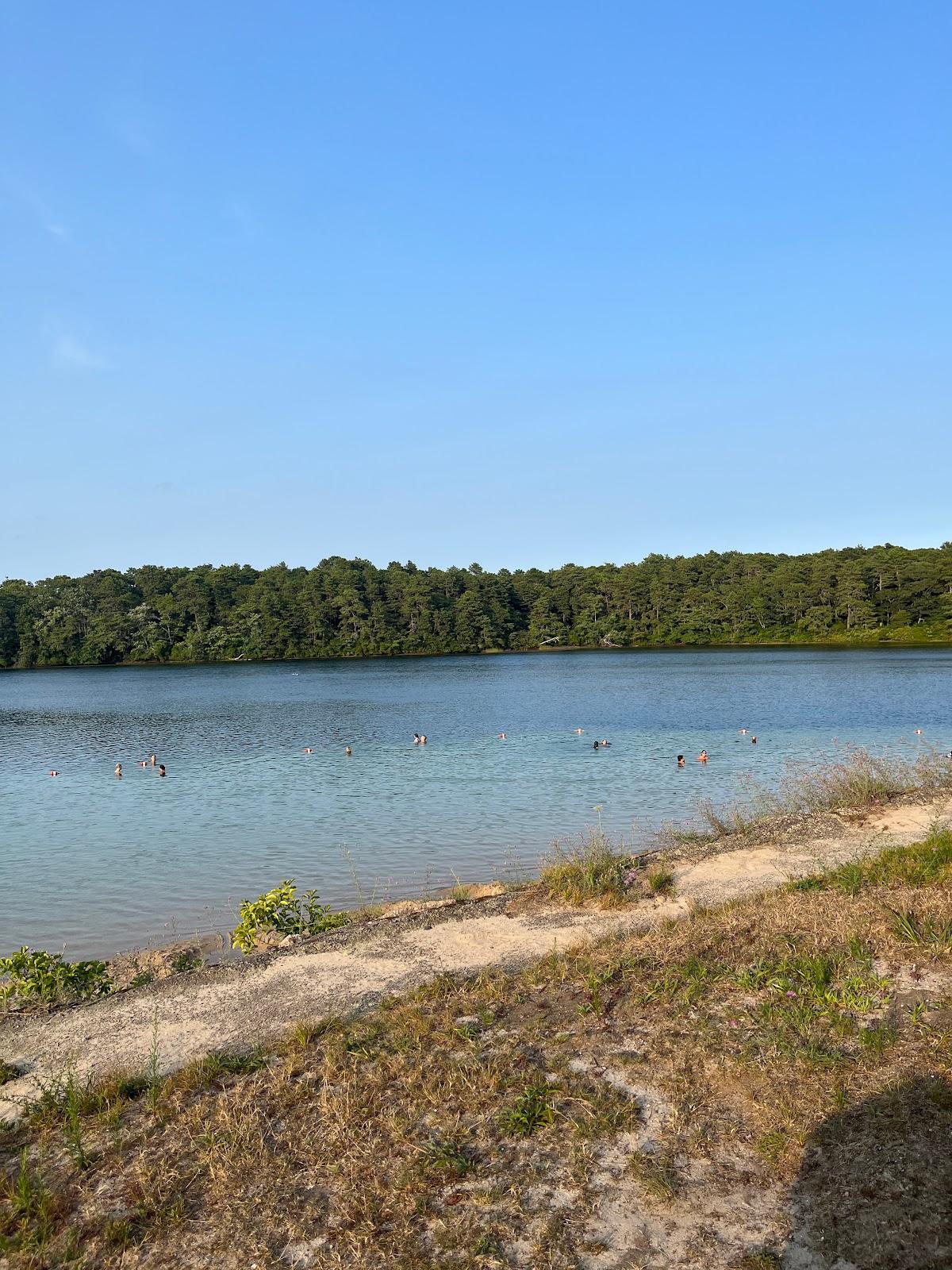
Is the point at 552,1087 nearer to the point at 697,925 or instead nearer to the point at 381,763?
the point at 697,925

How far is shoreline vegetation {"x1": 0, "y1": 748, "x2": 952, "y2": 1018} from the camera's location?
1069 centimetres

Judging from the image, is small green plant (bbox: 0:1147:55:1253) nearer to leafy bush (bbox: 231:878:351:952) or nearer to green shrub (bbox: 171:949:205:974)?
green shrub (bbox: 171:949:205:974)

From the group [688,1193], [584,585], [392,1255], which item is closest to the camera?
[392,1255]

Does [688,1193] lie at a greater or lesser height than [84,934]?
greater

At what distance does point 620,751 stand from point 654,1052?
29.2 meters

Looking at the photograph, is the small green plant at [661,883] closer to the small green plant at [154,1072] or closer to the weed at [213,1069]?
the weed at [213,1069]

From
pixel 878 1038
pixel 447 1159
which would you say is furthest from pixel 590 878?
pixel 447 1159

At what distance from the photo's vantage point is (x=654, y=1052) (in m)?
6.73

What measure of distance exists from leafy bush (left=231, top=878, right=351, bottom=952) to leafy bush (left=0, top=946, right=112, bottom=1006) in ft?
6.41

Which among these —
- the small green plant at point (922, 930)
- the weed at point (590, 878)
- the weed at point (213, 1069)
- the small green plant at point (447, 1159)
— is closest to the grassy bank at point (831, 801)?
the weed at point (590, 878)

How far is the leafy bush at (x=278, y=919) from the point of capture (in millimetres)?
12398

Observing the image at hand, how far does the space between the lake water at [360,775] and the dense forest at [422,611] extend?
49051mm

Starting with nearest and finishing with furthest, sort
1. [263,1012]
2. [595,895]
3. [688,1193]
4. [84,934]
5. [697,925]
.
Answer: [688,1193]
[263,1012]
[697,925]
[595,895]
[84,934]

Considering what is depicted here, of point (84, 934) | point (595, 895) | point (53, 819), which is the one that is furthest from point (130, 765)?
point (595, 895)
